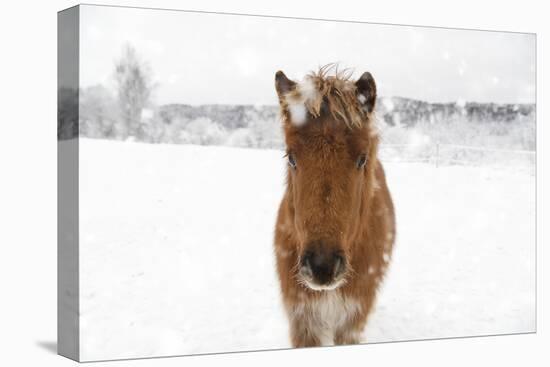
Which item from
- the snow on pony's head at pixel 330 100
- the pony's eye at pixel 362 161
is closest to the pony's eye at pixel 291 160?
the snow on pony's head at pixel 330 100

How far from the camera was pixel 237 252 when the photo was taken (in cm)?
521

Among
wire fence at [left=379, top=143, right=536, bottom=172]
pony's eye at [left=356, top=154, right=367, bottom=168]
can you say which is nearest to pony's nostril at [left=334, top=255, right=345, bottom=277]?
pony's eye at [left=356, top=154, right=367, bottom=168]

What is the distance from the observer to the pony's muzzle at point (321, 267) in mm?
3426

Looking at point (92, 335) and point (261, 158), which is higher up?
point (261, 158)

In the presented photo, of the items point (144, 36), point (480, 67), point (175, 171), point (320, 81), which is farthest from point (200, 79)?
point (480, 67)

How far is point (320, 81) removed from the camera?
13.1 feet

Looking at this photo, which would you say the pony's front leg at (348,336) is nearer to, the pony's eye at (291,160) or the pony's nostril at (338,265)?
the pony's nostril at (338,265)

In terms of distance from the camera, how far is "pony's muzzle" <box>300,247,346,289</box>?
343 centimetres

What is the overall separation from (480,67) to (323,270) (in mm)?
3219

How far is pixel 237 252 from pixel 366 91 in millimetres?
1950

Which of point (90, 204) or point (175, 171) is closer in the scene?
point (90, 204)

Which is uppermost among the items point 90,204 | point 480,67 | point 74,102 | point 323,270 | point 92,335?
point 480,67

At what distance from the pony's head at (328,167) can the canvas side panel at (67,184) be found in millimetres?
1520

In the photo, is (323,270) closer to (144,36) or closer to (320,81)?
(320,81)
